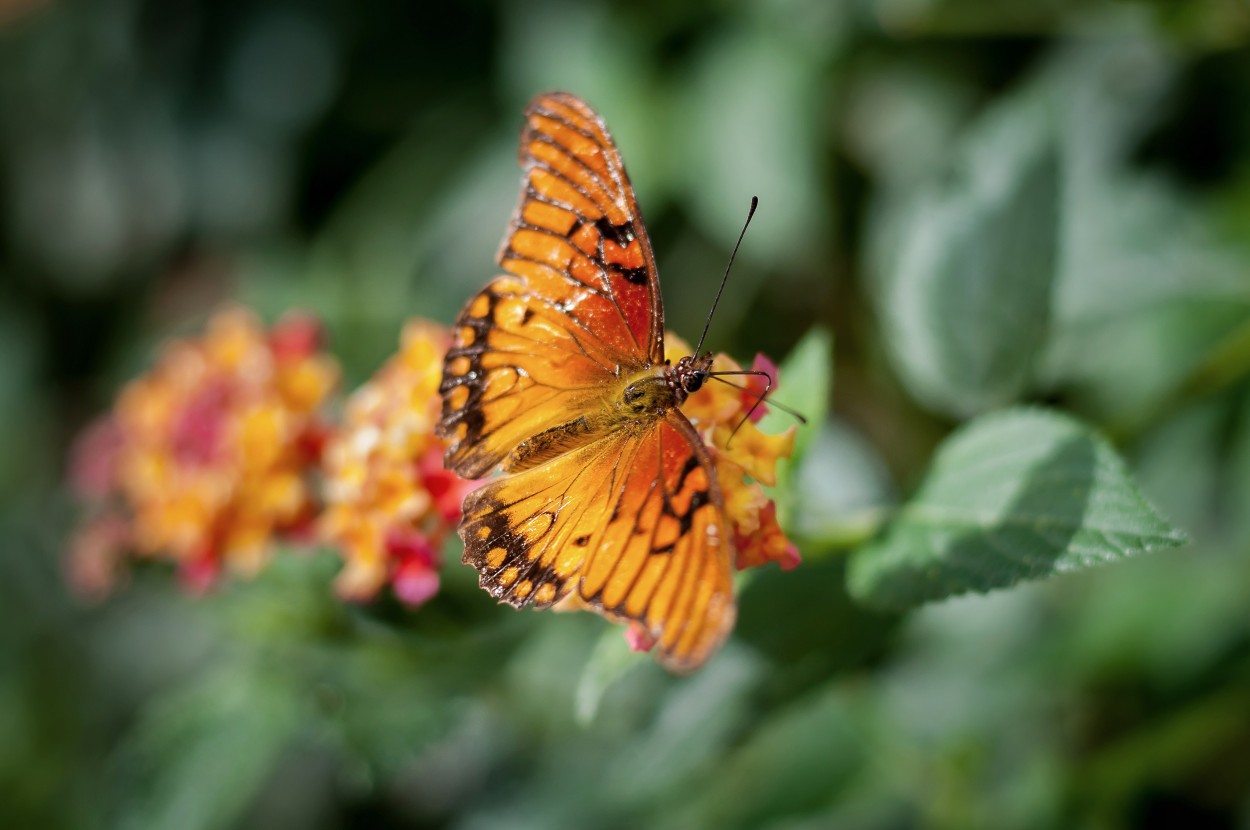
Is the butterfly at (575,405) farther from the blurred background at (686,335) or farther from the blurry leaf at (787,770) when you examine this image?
the blurry leaf at (787,770)

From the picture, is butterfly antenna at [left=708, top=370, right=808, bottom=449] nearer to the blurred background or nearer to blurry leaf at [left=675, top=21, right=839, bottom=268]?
the blurred background

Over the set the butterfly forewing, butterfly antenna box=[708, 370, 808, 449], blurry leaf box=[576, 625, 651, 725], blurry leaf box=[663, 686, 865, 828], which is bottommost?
blurry leaf box=[663, 686, 865, 828]

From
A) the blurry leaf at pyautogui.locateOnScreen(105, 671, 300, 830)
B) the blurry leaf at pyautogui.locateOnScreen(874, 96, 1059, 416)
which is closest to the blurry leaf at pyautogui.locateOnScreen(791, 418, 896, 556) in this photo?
the blurry leaf at pyautogui.locateOnScreen(874, 96, 1059, 416)

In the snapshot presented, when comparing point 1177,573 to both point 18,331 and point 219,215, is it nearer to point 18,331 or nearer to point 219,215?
point 219,215

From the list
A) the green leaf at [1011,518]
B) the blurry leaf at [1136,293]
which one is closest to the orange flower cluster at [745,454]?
the green leaf at [1011,518]

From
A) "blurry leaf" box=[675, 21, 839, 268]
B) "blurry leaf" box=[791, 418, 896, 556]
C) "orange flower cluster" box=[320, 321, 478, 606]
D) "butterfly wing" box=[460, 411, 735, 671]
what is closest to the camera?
"butterfly wing" box=[460, 411, 735, 671]

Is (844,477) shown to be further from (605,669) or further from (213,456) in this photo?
(213,456)

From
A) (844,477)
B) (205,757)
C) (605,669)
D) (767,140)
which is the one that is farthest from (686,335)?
(605,669)
